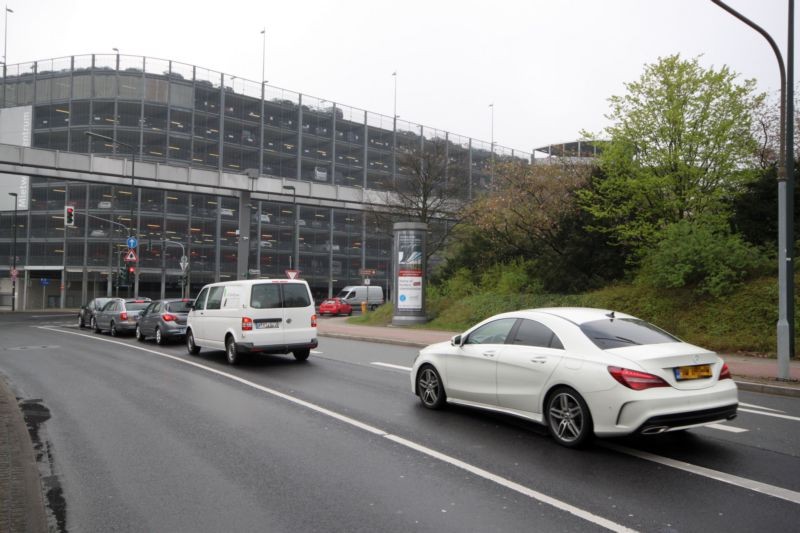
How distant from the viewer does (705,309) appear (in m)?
17.8

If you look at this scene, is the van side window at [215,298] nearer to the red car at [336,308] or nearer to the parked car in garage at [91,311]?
the parked car in garage at [91,311]

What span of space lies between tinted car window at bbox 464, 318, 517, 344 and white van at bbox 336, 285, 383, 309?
40408 millimetres

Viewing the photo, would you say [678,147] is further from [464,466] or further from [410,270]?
[464,466]

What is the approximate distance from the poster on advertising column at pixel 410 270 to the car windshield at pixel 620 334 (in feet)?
68.2

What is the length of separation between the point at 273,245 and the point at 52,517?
6426 cm

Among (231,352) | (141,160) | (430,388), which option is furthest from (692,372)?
(141,160)

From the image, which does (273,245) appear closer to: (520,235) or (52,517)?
(520,235)

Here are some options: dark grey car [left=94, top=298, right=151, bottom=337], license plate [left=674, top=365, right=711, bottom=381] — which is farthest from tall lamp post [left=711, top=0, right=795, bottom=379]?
dark grey car [left=94, top=298, right=151, bottom=337]

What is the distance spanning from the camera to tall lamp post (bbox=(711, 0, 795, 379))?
1139cm

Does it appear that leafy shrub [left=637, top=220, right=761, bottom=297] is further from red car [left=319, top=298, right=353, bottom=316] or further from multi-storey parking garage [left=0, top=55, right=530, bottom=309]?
multi-storey parking garage [left=0, top=55, right=530, bottom=309]

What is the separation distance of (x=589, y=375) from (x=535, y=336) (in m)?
1.06

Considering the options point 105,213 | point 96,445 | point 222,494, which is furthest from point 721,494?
point 105,213

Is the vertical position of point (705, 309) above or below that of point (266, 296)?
below

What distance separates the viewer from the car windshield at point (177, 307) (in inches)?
790
